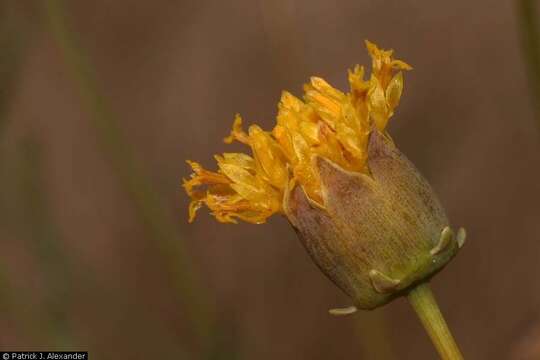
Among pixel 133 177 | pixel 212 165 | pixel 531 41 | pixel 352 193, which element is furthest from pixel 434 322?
pixel 212 165

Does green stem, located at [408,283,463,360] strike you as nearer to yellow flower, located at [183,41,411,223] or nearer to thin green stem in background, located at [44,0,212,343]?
yellow flower, located at [183,41,411,223]

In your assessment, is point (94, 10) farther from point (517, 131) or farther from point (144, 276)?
point (517, 131)

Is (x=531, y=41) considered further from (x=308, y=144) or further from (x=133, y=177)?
(x=133, y=177)

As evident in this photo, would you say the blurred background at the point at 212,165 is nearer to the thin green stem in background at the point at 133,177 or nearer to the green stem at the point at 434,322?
the thin green stem in background at the point at 133,177

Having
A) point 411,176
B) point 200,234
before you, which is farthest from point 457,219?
point 411,176

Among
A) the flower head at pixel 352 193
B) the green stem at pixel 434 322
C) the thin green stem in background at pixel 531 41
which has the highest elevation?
the thin green stem in background at pixel 531 41

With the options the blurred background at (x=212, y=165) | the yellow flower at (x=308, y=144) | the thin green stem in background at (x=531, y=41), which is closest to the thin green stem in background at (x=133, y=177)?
the blurred background at (x=212, y=165)
